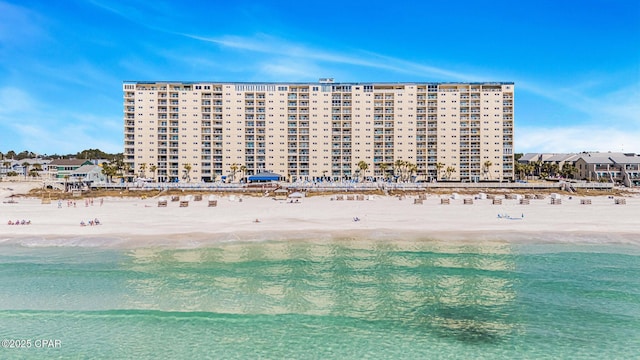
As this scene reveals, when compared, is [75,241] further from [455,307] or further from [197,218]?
[455,307]

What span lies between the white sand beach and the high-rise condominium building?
59.7m

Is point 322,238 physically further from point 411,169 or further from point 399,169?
point 399,169

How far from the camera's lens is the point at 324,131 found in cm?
11819

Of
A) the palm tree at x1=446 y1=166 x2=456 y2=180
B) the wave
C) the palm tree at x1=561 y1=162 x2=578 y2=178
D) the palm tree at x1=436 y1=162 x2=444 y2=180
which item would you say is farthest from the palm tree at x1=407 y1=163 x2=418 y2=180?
the wave

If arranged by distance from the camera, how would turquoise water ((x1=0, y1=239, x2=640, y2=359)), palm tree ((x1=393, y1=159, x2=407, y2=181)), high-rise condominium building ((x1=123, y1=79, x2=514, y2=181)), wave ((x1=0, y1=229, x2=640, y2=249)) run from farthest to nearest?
palm tree ((x1=393, y1=159, x2=407, y2=181))
high-rise condominium building ((x1=123, y1=79, x2=514, y2=181))
wave ((x1=0, y1=229, x2=640, y2=249))
turquoise water ((x1=0, y1=239, x2=640, y2=359))

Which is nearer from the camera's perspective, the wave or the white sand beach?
the wave

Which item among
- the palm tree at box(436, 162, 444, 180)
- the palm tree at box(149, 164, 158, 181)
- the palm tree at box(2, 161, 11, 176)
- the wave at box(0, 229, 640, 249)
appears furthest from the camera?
the palm tree at box(2, 161, 11, 176)

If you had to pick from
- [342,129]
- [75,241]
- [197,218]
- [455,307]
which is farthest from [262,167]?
[455,307]

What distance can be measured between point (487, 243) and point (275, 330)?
74.1 feet

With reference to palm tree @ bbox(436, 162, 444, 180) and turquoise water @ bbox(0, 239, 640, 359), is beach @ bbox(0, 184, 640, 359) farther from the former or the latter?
palm tree @ bbox(436, 162, 444, 180)

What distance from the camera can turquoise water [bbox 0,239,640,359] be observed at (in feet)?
51.9

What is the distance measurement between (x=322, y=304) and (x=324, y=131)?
100013 mm

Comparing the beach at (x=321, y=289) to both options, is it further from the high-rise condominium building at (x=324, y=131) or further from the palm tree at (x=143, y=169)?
the high-rise condominium building at (x=324, y=131)

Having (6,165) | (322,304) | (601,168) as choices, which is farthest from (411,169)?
(6,165)
